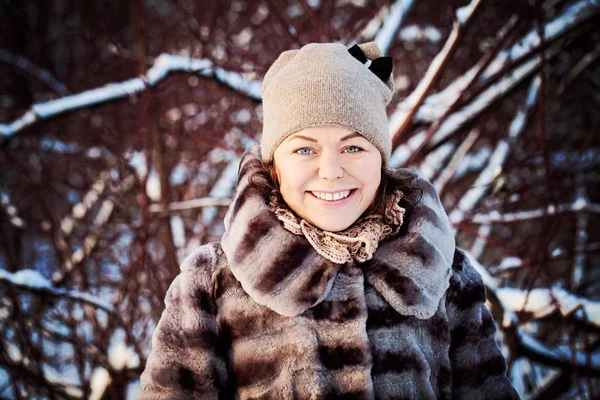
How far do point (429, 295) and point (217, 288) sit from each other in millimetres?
655

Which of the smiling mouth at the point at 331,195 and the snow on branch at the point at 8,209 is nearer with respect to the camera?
the smiling mouth at the point at 331,195

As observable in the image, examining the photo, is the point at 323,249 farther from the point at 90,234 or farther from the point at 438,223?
the point at 90,234

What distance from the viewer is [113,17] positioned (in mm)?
4469

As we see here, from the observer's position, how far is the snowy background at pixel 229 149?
2.20 meters

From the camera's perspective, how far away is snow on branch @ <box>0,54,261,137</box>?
2.19 metres

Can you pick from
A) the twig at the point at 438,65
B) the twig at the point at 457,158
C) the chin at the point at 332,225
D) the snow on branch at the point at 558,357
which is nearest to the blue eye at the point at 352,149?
the chin at the point at 332,225

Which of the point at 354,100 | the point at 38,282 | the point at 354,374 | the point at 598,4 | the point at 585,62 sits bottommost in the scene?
the point at 354,374

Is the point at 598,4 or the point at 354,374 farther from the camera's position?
the point at 598,4

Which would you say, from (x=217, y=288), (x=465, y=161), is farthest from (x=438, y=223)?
(x=465, y=161)

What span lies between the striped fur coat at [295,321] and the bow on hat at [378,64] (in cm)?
52

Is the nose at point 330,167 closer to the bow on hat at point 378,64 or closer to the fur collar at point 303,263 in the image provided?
the fur collar at point 303,263

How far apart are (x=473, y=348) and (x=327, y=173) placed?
0.81 meters

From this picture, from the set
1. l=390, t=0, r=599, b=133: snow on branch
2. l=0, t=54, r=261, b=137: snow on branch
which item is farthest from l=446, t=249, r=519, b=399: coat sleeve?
l=0, t=54, r=261, b=137: snow on branch

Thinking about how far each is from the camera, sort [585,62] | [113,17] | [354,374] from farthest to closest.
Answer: [113,17] < [585,62] < [354,374]
